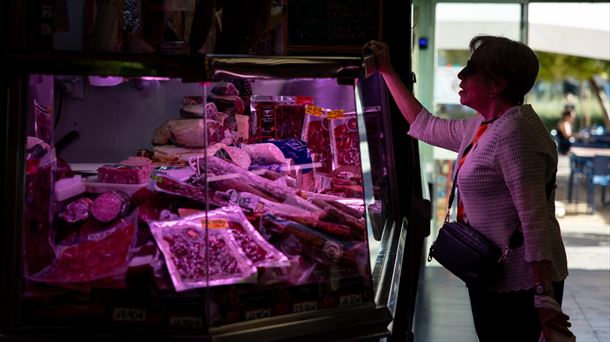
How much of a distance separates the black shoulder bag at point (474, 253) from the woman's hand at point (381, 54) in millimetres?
449

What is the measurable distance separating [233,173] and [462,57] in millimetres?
6313

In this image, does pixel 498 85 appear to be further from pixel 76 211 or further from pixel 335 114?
pixel 76 211

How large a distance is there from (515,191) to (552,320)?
386 millimetres

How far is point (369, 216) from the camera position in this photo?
2.99m

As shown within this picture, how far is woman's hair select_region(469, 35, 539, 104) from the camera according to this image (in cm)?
258

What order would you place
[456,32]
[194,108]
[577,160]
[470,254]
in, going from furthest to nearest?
[577,160], [456,32], [194,108], [470,254]

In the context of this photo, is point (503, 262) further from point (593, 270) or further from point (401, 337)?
point (593, 270)

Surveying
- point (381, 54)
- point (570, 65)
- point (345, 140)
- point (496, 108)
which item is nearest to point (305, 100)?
point (345, 140)

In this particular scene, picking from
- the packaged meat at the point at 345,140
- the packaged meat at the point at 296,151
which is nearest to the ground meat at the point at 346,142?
the packaged meat at the point at 345,140

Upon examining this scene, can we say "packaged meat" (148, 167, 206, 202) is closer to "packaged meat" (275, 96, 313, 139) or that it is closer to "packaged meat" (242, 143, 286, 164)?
"packaged meat" (242, 143, 286, 164)

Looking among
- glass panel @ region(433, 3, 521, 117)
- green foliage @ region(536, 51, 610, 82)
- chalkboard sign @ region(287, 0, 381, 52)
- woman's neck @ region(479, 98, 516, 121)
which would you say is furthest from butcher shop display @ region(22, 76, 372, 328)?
green foliage @ region(536, 51, 610, 82)

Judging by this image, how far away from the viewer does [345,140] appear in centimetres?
296

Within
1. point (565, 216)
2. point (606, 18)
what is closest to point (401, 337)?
point (606, 18)

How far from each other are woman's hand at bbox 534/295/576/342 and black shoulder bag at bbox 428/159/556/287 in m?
0.17
